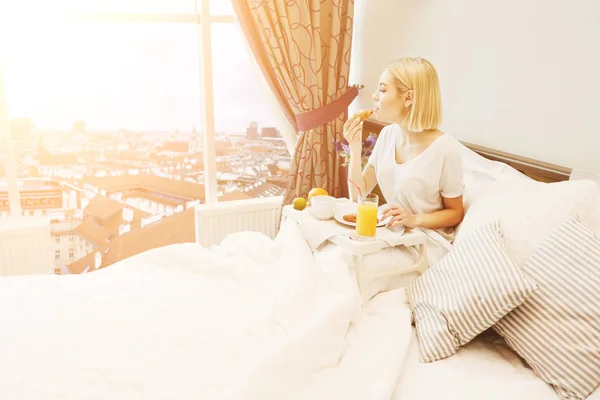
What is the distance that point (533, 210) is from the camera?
1.36 meters

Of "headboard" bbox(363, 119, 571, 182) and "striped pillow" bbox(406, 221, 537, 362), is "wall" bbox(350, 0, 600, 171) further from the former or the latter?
"striped pillow" bbox(406, 221, 537, 362)

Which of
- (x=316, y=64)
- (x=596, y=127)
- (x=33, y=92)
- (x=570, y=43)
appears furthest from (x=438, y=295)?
(x=33, y=92)

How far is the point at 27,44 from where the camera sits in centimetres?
253

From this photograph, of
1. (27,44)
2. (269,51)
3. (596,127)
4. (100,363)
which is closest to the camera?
(100,363)

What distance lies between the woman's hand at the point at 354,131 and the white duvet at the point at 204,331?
1.89 ft

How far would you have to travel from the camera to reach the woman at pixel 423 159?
1714mm

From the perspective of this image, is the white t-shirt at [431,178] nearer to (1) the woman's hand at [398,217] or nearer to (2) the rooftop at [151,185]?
(1) the woman's hand at [398,217]

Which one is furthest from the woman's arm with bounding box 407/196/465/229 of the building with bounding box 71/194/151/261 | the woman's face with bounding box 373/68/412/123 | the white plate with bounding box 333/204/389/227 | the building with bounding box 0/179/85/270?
the building with bounding box 0/179/85/270

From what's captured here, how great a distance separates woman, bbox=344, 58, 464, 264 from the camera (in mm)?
1714

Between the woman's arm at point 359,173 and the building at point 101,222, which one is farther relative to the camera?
the building at point 101,222

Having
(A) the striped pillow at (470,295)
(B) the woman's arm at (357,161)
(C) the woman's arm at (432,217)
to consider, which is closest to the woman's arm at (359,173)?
(B) the woman's arm at (357,161)

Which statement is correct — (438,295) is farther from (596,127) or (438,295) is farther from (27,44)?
(27,44)

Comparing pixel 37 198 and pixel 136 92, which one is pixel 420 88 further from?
pixel 37 198

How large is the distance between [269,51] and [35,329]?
2012mm
